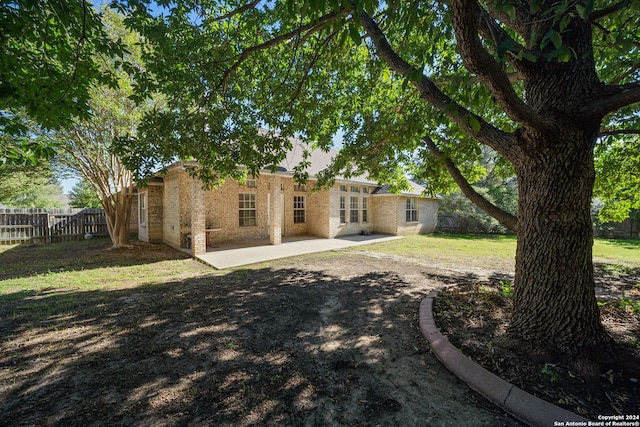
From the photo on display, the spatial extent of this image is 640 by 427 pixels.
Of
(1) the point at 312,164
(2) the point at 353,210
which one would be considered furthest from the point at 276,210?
(2) the point at 353,210

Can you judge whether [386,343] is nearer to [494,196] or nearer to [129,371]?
[129,371]

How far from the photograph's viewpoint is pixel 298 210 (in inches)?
557

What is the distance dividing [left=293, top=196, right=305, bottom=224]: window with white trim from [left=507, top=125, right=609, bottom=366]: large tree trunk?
11829 mm

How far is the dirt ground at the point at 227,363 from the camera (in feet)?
6.63

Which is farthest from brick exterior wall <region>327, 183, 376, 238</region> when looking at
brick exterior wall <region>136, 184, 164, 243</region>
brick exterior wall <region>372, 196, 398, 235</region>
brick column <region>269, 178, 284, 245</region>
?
brick exterior wall <region>136, 184, 164, 243</region>

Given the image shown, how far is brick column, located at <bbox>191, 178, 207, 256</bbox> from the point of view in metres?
8.40

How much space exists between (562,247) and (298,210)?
1221 cm

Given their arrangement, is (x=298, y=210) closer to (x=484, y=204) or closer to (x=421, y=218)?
(x=421, y=218)

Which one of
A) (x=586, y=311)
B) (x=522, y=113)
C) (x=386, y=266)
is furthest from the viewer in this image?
(x=386, y=266)

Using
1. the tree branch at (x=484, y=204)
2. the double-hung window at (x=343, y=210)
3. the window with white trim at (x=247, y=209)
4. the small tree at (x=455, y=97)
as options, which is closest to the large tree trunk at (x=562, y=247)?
the small tree at (x=455, y=97)

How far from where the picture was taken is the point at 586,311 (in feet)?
8.37

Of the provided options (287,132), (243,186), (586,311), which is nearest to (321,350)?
(586,311)

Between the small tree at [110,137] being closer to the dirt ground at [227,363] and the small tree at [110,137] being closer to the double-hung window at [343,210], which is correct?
the dirt ground at [227,363]

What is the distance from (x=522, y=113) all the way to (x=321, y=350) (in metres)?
3.26
